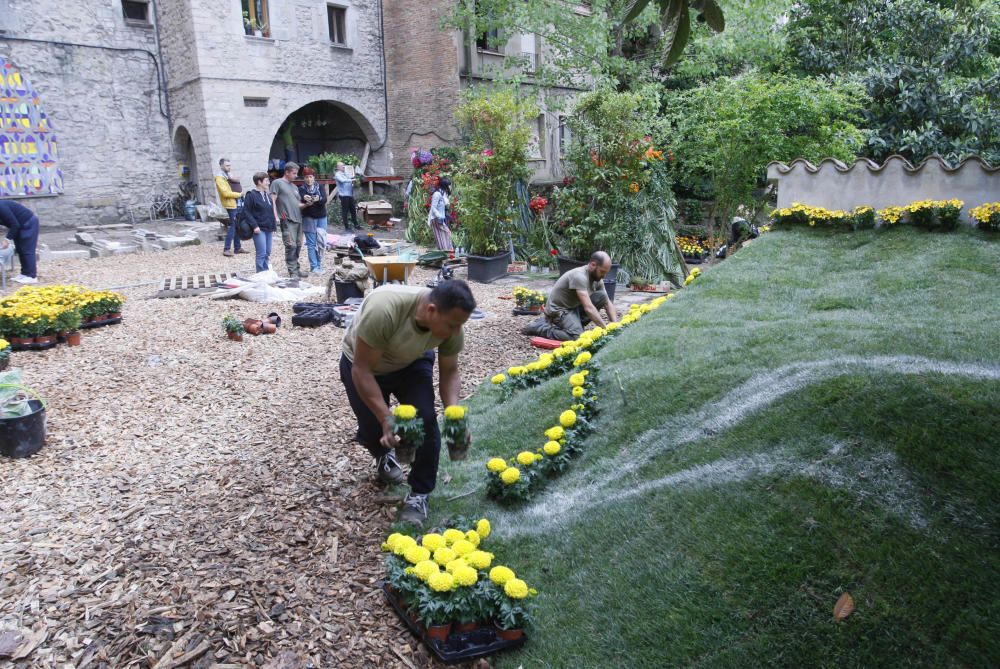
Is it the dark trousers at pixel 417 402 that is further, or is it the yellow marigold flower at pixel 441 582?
the dark trousers at pixel 417 402

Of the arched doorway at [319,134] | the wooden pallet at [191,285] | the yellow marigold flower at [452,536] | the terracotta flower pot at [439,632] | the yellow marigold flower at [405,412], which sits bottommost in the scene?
the terracotta flower pot at [439,632]

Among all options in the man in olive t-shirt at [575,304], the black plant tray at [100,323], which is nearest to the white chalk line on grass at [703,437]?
the man in olive t-shirt at [575,304]

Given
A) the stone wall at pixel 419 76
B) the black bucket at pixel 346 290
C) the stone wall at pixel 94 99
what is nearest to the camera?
the black bucket at pixel 346 290

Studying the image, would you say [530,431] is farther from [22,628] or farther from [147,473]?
[22,628]

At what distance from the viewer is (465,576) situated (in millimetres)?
2914

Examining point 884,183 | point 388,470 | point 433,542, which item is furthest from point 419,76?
point 433,542

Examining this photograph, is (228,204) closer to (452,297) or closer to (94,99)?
(94,99)

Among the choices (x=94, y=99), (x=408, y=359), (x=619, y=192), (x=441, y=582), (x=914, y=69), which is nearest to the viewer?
(x=441, y=582)

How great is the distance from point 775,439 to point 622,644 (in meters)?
1.49

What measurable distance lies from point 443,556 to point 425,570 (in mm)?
130

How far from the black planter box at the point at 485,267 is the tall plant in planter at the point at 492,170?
23cm

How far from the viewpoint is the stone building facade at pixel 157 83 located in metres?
16.0

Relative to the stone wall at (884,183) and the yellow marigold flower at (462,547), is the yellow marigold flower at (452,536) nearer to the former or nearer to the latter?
the yellow marigold flower at (462,547)

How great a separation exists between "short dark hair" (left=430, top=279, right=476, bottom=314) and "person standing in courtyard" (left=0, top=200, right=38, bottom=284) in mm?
10336
